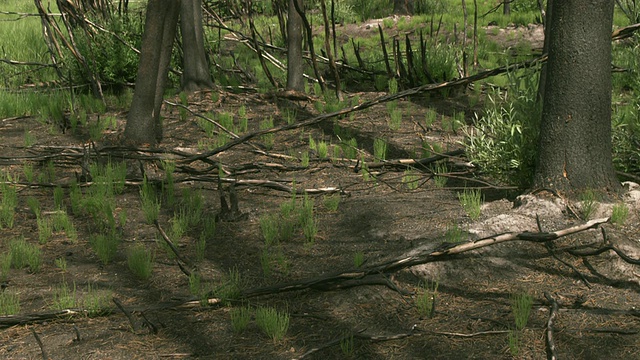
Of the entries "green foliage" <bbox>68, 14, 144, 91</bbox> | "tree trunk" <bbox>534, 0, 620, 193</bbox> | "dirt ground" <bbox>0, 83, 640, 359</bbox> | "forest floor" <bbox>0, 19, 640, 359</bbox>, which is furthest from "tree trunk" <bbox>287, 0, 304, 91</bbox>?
"tree trunk" <bbox>534, 0, 620, 193</bbox>

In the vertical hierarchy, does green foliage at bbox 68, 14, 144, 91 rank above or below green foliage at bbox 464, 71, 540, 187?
above

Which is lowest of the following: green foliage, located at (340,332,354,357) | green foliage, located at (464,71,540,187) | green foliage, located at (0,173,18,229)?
green foliage, located at (340,332,354,357)

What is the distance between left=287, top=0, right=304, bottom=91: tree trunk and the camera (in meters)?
7.80

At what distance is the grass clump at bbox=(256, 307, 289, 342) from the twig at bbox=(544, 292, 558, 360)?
1.17 meters

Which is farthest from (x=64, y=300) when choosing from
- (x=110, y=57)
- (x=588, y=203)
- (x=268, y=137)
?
(x=110, y=57)

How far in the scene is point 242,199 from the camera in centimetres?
527

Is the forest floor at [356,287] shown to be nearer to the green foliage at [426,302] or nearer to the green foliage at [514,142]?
the green foliage at [426,302]

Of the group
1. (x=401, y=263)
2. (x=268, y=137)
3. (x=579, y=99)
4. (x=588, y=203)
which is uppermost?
(x=579, y=99)

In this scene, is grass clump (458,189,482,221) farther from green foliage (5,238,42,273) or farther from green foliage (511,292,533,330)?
green foliage (5,238,42,273)

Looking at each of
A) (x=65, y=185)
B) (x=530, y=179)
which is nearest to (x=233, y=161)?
(x=65, y=185)

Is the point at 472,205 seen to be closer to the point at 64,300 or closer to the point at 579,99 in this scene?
the point at 579,99

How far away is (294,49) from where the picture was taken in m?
7.98

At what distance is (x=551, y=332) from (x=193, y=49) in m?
6.19

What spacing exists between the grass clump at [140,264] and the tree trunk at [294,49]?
4460mm
